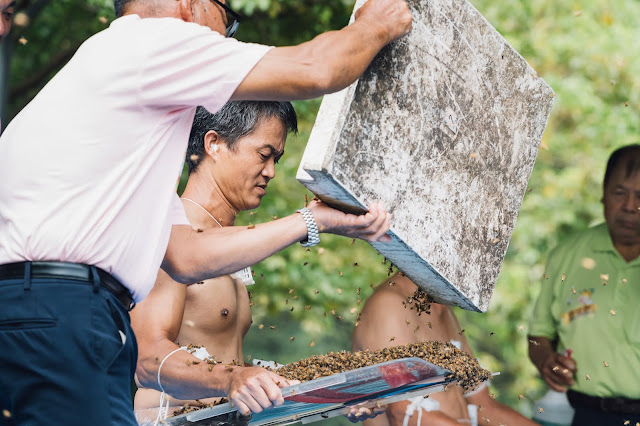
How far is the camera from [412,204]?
2486 mm

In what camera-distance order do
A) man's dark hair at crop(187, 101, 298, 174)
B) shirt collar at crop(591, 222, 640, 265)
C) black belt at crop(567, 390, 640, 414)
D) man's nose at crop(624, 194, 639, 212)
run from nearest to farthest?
man's dark hair at crop(187, 101, 298, 174)
black belt at crop(567, 390, 640, 414)
man's nose at crop(624, 194, 639, 212)
shirt collar at crop(591, 222, 640, 265)

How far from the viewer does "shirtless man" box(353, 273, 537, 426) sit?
3658 mm

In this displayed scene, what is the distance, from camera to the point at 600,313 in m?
5.20

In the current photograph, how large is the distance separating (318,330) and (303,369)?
3988 mm

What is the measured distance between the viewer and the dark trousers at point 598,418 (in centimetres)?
486

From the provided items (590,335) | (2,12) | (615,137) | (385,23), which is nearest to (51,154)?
(2,12)

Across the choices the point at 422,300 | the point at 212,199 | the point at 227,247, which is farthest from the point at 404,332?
the point at 227,247

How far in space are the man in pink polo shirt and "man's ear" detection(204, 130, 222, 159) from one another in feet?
3.78

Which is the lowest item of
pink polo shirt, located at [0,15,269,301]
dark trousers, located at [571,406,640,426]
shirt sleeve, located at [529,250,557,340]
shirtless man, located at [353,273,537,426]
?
dark trousers, located at [571,406,640,426]

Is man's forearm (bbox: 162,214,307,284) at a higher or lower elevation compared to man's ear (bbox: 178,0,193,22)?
lower

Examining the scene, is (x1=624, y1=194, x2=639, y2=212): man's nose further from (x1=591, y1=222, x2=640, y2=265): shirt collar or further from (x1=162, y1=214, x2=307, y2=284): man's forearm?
(x1=162, y1=214, x2=307, y2=284): man's forearm

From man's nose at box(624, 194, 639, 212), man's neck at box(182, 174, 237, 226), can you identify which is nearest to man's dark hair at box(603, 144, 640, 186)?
man's nose at box(624, 194, 639, 212)

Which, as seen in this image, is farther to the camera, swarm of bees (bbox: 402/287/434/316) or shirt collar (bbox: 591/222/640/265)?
shirt collar (bbox: 591/222/640/265)

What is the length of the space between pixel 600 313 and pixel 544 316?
40cm
